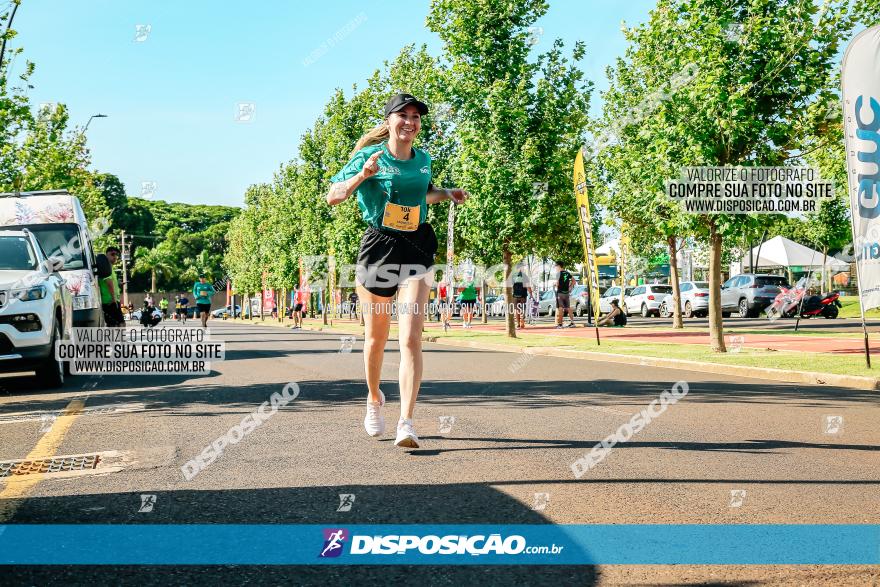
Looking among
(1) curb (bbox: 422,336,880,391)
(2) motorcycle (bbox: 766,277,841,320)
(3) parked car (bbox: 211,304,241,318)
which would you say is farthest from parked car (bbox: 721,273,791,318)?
(3) parked car (bbox: 211,304,241,318)

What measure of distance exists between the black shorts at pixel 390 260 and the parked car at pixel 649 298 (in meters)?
38.1

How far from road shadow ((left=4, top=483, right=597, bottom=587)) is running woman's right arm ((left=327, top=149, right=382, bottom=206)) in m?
2.07

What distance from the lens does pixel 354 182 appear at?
19.1 ft

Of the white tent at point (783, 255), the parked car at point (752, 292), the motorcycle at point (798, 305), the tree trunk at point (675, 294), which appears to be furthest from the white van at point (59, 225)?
the white tent at point (783, 255)

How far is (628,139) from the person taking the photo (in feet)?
85.8

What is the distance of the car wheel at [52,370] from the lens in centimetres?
1141

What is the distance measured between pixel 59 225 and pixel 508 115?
1243 centimetres

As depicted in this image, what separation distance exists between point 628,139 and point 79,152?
24.1m

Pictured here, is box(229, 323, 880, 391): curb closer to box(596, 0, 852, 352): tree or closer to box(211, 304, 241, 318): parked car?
box(596, 0, 852, 352): tree

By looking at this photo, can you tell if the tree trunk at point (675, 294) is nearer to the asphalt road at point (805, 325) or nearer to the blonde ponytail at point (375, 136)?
the asphalt road at point (805, 325)

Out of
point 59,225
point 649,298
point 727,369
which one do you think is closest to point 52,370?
point 59,225

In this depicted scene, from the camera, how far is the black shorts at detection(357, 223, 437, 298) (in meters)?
6.09

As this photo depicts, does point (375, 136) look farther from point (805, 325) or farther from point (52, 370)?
point (805, 325)

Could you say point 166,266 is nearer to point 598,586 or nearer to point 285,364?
point 285,364
